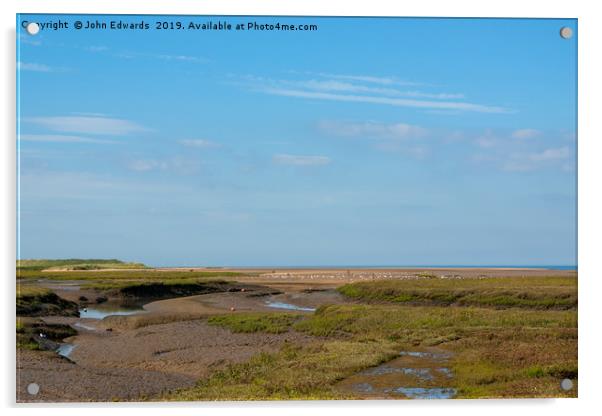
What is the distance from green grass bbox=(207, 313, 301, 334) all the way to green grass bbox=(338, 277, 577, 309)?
0.97 m

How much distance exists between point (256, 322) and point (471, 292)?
3.32 meters

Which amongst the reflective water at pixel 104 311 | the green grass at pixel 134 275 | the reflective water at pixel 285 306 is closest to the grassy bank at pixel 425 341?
the reflective water at pixel 285 306

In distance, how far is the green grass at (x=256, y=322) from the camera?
9.35 m

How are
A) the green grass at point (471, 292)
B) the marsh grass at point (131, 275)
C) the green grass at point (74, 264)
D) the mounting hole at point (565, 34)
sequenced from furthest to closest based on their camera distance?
the green grass at point (471, 292) < the mounting hole at point (565, 34) < the marsh grass at point (131, 275) < the green grass at point (74, 264)

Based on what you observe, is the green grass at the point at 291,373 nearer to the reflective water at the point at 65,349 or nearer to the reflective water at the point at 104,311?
the reflective water at the point at 104,311

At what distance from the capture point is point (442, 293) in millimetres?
9539

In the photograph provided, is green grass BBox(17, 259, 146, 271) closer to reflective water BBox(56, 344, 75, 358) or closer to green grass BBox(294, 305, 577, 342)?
reflective water BBox(56, 344, 75, 358)

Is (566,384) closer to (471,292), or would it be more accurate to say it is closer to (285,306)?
(471,292)

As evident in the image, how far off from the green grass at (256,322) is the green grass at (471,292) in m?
0.97

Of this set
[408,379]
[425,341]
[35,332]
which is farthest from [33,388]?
[425,341]

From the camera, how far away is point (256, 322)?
9.42 m

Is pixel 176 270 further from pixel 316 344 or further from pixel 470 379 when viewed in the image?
pixel 470 379

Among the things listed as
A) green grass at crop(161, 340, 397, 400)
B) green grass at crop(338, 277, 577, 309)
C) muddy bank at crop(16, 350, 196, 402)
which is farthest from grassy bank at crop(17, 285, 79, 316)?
green grass at crop(338, 277, 577, 309)
